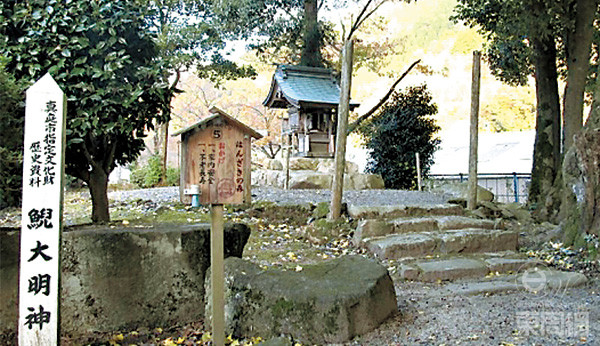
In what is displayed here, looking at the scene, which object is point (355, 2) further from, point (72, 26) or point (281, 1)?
point (72, 26)

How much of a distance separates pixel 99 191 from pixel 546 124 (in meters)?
8.45

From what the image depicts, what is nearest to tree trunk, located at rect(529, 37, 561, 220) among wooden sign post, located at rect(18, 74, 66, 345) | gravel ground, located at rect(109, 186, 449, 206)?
gravel ground, located at rect(109, 186, 449, 206)

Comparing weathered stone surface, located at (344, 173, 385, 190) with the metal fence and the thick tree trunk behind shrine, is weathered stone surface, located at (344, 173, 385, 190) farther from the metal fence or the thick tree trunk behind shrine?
the thick tree trunk behind shrine

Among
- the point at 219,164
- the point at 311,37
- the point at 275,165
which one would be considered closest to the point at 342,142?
the point at 219,164

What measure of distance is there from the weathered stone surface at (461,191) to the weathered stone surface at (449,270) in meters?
5.21

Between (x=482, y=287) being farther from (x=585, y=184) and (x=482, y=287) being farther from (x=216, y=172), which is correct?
(x=216, y=172)

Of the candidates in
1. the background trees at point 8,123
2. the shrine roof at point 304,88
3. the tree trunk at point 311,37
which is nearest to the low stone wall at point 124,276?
the background trees at point 8,123

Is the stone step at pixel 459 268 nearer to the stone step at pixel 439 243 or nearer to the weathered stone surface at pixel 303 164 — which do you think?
the stone step at pixel 439 243

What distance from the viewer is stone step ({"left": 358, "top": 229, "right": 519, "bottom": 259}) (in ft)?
18.7

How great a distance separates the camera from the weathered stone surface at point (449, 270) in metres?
4.92

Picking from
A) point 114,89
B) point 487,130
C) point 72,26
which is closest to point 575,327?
point 114,89

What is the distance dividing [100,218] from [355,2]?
14086 millimetres

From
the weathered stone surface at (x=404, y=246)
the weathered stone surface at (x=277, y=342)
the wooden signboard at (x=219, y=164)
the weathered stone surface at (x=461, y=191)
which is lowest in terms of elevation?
the weathered stone surface at (x=277, y=342)

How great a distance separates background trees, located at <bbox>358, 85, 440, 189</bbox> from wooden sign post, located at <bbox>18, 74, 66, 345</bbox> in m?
11.1
